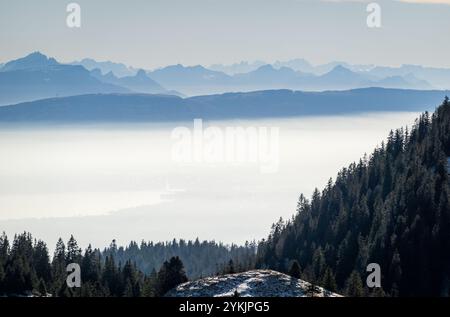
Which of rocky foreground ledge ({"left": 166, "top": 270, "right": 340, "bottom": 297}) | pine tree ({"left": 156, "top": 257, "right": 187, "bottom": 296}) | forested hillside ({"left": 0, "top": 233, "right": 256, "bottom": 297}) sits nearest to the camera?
rocky foreground ledge ({"left": 166, "top": 270, "right": 340, "bottom": 297})

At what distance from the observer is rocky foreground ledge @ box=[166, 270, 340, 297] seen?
108 meters

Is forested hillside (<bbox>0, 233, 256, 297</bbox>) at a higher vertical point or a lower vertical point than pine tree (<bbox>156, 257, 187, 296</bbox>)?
lower

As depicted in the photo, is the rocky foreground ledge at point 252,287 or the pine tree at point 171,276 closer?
the rocky foreground ledge at point 252,287

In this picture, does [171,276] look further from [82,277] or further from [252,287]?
[82,277]

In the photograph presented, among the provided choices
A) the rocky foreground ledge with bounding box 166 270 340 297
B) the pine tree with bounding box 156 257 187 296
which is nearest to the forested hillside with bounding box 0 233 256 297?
the pine tree with bounding box 156 257 187 296

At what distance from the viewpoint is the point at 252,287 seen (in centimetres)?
10994

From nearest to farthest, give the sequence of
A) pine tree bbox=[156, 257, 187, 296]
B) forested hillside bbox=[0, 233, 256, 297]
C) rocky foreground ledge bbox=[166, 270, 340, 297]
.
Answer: rocky foreground ledge bbox=[166, 270, 340, 297]
pine tree bbox=[156, 257, 187, 296]
forested hillside bbox=[0, 233, 256, 297]

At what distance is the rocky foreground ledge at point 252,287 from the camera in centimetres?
10788

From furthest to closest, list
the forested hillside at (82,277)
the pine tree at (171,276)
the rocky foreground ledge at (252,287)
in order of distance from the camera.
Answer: the forested hillside at (82,277) < the pine tree at (171,276) < the rocky foreground ledge at (252,287)

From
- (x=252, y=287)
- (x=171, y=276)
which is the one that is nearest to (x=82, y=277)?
(x=171, y=276)

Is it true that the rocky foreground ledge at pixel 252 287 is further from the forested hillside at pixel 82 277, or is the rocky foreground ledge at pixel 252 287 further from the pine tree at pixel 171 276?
the forested hillside at pixel 82 277

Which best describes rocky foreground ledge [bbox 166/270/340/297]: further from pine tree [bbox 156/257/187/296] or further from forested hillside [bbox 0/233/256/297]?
forested hillside [bbox 0/233/256/297]

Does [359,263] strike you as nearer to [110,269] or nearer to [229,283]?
[110,269]

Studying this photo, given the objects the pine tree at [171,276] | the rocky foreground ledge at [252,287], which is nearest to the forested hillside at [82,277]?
the pine tree at [171,276]
